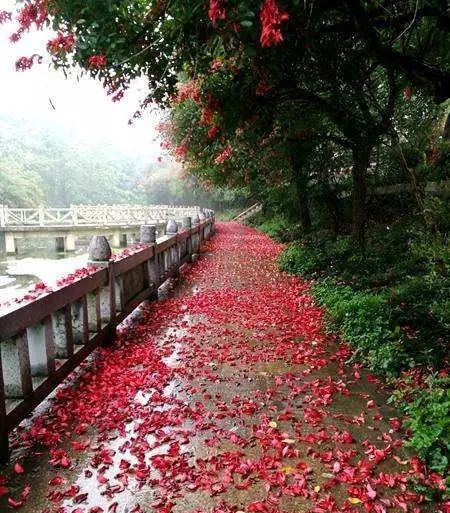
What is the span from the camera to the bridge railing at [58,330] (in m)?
3.42

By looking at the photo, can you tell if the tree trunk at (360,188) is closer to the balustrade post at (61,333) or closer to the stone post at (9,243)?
the balustrade post at (61,333)

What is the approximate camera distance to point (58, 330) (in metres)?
4.42

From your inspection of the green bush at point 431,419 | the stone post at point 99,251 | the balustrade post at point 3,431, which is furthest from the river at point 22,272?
the green bush at point 431,419

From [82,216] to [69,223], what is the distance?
1.12 m

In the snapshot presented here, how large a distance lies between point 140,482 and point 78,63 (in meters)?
4.71

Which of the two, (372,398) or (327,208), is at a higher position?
(327,208)

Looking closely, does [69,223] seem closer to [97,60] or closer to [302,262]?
[302,262]

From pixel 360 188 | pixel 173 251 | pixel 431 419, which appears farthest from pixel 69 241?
pixel 431 419

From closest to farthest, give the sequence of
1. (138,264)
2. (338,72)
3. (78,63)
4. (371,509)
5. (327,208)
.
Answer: (371,509) → (78,63) → (138,264) → (338,72) → (327,208)

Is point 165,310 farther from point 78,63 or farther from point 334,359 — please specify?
point 78,63

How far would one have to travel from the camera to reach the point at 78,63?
501cm

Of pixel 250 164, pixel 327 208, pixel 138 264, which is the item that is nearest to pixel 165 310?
pixel 138 264

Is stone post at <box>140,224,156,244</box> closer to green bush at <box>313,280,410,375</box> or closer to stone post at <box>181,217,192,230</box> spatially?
green bush at <box>313,280,410,375</box>

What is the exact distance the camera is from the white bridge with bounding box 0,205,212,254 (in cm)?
2897
